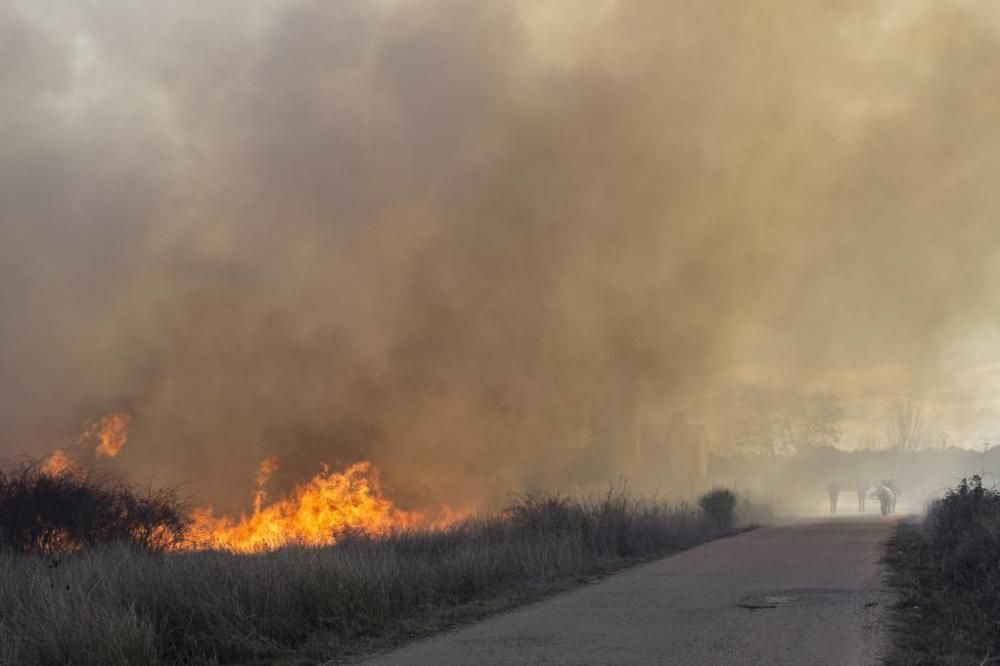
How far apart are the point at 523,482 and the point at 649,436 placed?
11691mm

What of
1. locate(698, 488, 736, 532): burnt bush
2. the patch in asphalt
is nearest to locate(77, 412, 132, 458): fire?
locate(698, 488, 736, 532): burnt bush

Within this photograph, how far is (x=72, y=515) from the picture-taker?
610 inches

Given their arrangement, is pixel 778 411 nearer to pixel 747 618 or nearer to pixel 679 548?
pixel 679 548

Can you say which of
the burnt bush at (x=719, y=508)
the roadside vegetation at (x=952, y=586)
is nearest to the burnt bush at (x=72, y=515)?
the roadside vegetation at (x=952, y=586)

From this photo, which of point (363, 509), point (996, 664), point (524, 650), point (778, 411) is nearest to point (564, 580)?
point (524, 650)

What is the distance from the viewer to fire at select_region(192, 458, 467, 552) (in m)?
22.8

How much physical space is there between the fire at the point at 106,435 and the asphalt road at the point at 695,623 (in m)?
17.1

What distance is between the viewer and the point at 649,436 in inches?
1703

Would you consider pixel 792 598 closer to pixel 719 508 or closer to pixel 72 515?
pixel 72 515

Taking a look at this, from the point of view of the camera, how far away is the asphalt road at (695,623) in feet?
25.0

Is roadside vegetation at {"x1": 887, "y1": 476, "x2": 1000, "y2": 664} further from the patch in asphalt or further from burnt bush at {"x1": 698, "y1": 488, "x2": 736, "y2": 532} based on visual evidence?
burnt bush at {"x1": 698, "y1": 488, "x2": 736, "y2": 532}

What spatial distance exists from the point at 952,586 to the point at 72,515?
44.6 feet

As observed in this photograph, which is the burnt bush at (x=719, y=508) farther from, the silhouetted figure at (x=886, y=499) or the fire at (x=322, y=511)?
the silhouetted figure at (x=886, y=499)

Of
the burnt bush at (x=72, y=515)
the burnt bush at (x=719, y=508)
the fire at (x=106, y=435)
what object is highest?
the fire at (x=106, y=435)
